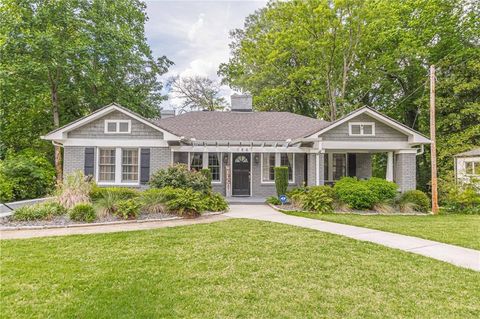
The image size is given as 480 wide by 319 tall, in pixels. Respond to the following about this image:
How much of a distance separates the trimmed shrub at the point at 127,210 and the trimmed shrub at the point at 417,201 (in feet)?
35.2

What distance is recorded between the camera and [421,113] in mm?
22797

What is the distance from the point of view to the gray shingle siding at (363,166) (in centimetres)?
1594

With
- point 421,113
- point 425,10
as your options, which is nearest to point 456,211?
point 421,113

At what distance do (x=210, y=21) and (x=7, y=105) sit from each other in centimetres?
1284

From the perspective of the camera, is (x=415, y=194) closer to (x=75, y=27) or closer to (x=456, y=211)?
(x=456, y=211)

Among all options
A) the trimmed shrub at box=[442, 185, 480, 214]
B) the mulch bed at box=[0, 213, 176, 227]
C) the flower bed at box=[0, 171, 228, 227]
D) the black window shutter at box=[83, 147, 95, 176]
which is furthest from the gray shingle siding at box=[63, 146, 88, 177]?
the trimmed shrub at box=[442, 185, 480, 214]

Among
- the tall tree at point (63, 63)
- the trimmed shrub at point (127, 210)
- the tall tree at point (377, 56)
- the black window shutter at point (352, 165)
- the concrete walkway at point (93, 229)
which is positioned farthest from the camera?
the tall tree at point (377, 56)

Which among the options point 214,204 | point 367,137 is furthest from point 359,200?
point 214,204

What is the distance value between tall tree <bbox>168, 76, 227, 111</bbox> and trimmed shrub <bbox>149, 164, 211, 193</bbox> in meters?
19.4

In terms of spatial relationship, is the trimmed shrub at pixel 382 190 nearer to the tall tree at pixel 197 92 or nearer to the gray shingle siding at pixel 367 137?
the gray shingle siding at pixel 367 137

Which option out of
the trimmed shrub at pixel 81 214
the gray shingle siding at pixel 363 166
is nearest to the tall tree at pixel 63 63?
the trimmed shrub at pixel 81 214

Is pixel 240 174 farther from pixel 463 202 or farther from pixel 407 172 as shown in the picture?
pixel 463 202

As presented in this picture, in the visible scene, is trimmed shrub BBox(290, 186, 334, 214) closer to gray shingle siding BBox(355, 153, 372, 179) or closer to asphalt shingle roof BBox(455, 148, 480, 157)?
gray shingle siding BBox(355, 153, 372, 179)

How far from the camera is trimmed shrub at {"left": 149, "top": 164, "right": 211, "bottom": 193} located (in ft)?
36.8
